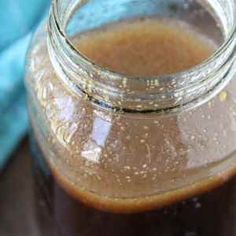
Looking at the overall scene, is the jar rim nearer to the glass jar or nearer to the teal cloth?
the glass jar

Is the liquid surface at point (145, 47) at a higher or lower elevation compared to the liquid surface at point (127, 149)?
higher

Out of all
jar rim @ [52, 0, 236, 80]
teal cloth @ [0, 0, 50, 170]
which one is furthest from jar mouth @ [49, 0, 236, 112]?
teal cloth @ [0, 0, 50, 170]

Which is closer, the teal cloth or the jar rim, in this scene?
the jar rim


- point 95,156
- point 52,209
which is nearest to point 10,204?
point 52,209

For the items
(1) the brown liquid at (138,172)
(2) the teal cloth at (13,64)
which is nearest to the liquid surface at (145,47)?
(1) the brown liquid at (138,172)

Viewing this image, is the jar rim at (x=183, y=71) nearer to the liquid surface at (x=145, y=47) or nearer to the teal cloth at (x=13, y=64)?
the liquid surface at (x=145, y=47)

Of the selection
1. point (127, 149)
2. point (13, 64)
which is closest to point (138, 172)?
point (127, 149)

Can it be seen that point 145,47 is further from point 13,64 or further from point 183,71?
point 13,64
